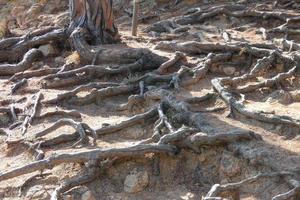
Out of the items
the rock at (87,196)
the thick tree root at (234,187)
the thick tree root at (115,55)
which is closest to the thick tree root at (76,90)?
the thick tree root at (115,55)

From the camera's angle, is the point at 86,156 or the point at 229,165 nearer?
the point at 229,165

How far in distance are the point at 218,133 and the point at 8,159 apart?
8.01 feet

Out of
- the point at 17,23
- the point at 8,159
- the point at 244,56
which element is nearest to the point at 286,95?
the point at 244,56

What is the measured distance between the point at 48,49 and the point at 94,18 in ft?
3.41

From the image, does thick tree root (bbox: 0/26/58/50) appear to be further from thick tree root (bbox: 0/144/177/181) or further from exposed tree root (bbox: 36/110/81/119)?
thick tree root (bbox: 0/144/177/181)

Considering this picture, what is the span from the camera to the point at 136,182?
5113 mm

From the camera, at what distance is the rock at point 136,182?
5.10 m

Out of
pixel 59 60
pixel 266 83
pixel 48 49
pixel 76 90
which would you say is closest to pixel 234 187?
pixel 266 83

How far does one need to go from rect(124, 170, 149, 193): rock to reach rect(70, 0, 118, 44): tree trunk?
431cm

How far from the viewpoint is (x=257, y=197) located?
455 centimetres

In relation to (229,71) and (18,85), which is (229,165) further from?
(18,85)

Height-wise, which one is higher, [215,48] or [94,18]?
[94,18]

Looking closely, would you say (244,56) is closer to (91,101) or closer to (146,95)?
(146,95)

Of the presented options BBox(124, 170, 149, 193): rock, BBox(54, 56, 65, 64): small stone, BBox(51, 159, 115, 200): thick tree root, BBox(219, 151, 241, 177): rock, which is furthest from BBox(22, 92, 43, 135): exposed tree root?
BBox(219, 151, 241, 177): rock
